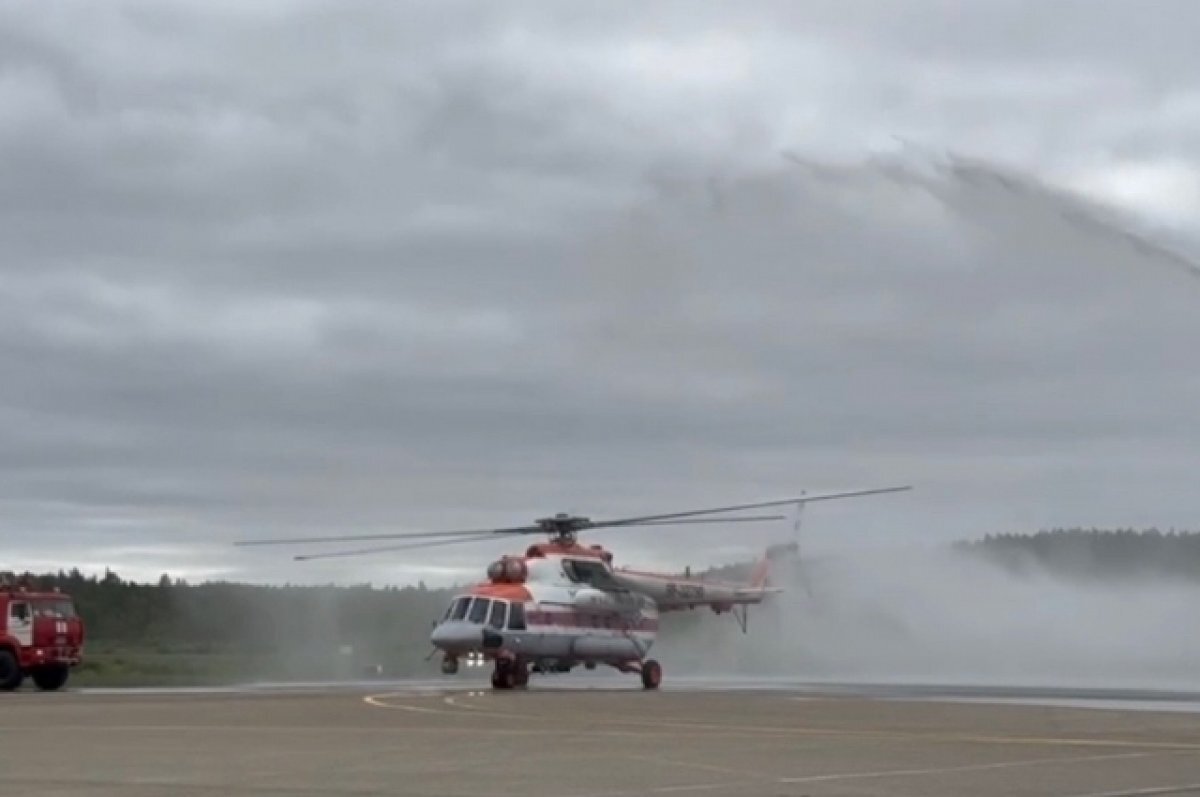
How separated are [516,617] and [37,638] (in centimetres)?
1430

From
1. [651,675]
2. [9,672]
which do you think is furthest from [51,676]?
[651,675]

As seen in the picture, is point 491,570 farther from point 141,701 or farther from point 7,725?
point 7,725

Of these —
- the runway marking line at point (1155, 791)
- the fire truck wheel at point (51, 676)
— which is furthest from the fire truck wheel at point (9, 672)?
the runway marking line at point (1155, 791)

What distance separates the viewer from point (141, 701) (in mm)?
46625

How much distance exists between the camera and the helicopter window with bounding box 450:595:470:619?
57.4m

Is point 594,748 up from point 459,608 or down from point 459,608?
down

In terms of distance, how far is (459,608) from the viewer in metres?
57.6

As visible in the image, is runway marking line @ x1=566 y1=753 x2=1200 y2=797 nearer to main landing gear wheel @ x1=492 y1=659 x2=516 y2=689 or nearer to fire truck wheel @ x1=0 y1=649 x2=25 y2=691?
main landing gear wheel @ x1=492 y1=659 x2=516 y2=689

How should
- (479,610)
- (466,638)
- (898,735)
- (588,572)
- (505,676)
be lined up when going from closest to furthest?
(898,735) → (466,638) → (479,610) → (505,676) → (588,572)

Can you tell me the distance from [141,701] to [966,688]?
82.1ft

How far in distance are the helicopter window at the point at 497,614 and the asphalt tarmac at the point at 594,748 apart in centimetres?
1071

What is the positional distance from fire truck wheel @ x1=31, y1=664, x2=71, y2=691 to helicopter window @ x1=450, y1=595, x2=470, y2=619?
12218 mm

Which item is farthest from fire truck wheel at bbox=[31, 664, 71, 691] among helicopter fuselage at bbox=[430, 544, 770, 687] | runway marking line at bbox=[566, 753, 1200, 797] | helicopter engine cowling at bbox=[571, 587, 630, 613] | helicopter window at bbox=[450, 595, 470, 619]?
runway marking line at bbox=[566, 753, 1200, 797]

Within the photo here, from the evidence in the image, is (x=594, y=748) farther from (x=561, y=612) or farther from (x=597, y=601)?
(x=597, y=601)
